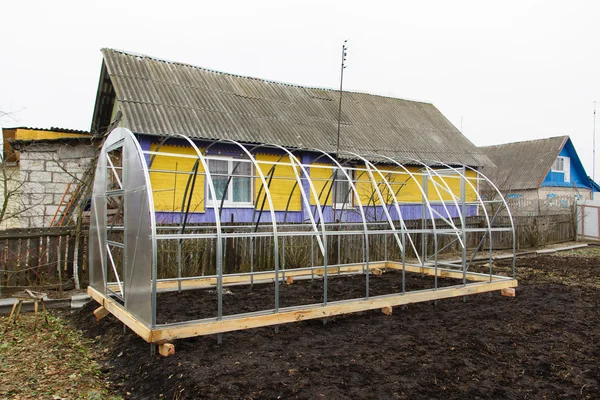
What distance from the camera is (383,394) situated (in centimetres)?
426

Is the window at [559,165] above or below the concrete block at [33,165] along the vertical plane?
above

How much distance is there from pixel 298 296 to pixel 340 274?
2386 millimetres

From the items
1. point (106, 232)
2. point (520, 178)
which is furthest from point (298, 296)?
point (520, 178)

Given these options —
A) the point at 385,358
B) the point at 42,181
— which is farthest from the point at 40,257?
the point at 385,358

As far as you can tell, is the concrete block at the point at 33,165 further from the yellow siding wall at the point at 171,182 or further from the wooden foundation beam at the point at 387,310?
the wooden foundation beam at the point at 387,310

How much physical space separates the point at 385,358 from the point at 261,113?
1098 cm

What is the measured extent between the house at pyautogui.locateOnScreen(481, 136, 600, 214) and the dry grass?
23446 millimetres

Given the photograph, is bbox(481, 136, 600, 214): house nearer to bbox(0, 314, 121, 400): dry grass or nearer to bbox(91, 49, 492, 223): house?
bbox(91, 49, 492, 223): house

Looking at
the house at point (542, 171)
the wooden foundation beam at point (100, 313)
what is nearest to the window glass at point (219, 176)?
the wooden foundation beam at point (100, 313)

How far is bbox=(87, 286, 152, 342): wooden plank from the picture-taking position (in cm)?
510

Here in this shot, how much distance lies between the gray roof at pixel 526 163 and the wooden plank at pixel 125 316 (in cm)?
2308

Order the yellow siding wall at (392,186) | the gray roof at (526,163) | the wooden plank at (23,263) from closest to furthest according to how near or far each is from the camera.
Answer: the wooden plank at (23,263)
the yellow siding wall at (392,186)
the gray roof at (526,163)

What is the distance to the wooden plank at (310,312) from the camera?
5215mm

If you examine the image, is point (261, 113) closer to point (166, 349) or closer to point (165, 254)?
point (165, 254)
